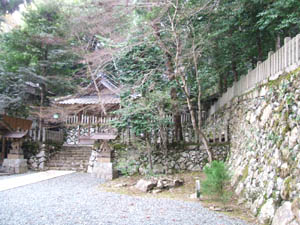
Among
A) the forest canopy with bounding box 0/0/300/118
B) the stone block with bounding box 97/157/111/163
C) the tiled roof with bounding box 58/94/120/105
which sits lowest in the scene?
the stone block with bounding box 97/157/111/163

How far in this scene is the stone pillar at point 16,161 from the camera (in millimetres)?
10773

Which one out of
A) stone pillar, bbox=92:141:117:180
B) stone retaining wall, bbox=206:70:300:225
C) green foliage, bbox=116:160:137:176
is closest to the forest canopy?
stone retaining wall, bbox=206:70:300:225

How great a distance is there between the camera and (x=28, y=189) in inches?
292

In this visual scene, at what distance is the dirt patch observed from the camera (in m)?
4.98

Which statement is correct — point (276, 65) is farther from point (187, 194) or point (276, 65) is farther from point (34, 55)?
point (34, 55)

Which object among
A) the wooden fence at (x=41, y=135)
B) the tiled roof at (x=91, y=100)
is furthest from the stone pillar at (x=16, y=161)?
the tiled roof at (x=91, y=100)

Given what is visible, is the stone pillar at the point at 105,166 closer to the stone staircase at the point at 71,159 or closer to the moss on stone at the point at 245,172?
the stone staircase at the point at 71,159

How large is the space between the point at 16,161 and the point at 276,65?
10977mm

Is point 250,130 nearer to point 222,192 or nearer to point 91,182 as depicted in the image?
→ point 222,192

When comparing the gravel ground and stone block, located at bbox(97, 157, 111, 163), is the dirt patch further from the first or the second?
stone block, located at bbox(97, 157, 111, 163)

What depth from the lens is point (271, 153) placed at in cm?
488

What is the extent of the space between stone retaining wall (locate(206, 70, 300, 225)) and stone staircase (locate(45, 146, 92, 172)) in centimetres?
728

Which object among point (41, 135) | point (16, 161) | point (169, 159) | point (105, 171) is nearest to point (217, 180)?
point (169, 159)

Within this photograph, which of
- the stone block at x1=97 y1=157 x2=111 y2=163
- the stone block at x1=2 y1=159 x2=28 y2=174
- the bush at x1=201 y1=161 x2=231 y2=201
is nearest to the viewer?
the bush at x1=201 y1=161 x2=231 y2=201
